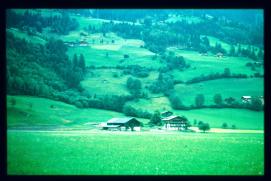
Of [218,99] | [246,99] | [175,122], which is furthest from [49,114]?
[246,99]

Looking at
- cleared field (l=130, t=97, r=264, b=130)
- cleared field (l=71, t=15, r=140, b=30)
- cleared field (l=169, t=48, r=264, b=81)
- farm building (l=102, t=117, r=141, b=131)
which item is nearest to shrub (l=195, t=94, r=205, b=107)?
cleared field (l=130, t=97, r=264, b=130)

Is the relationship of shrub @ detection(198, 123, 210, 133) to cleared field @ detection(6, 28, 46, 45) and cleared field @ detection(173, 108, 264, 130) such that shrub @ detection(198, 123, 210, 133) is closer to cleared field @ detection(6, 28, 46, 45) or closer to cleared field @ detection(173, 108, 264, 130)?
cleared field @ detection(173, 108, 264, 130)

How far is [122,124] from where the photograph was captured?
810 centimetres

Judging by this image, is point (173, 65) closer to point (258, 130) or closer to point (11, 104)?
point (258, 130)

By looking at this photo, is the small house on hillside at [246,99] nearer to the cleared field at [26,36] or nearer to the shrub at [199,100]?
the shrub at [199,100]

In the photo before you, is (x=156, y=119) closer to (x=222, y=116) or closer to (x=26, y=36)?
(x=222, y=116)

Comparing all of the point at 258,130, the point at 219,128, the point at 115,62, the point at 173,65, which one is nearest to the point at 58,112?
the point at 115,62

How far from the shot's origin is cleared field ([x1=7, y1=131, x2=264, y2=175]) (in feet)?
25.2

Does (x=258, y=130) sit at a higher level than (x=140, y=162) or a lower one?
higher

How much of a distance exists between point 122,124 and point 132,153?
515 millimetres
